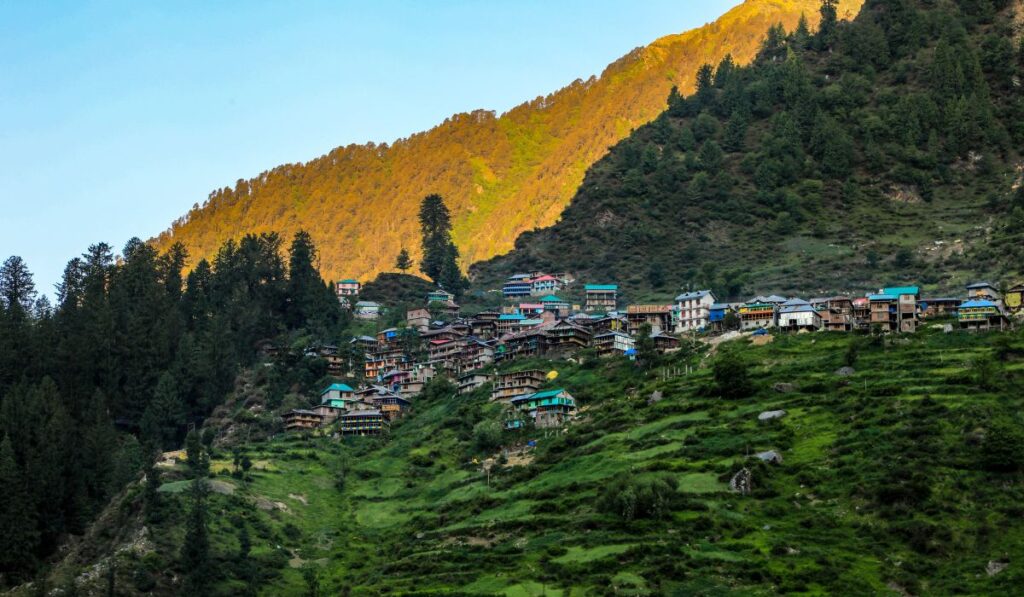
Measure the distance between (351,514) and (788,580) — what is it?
51563 millimetres

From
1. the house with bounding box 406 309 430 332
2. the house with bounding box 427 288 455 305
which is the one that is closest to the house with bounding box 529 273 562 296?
the house with bounding box 427 288 455 305

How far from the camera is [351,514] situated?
119625 millimetres

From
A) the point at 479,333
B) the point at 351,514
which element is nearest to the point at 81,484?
the point at 351,514

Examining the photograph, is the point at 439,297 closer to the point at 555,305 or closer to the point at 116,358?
the point at 555,305

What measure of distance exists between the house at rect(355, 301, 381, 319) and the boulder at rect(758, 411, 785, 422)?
8822 cm

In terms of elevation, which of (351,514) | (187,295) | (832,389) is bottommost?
(351,514)

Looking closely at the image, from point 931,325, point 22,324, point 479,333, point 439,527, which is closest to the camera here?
point 439,527

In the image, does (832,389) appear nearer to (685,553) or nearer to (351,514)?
(685,553)

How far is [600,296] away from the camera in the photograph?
18025cm

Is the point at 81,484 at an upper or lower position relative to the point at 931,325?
lower

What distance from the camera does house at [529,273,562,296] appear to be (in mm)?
191625

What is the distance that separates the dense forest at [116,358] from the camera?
125562mm

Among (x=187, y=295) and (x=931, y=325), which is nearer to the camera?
(x=931, y=325)

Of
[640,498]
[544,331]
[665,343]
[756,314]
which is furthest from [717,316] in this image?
[640,498]
